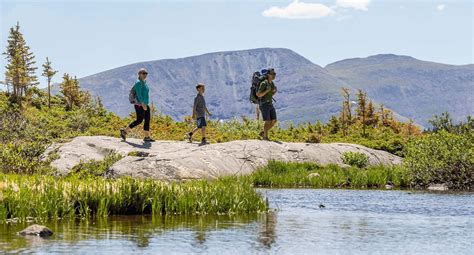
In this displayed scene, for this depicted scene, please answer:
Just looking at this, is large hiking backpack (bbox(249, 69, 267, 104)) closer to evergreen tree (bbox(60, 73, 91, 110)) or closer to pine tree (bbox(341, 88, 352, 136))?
pine tree (bbox(341, 88, 352, 136))

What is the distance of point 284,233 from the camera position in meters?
17.1

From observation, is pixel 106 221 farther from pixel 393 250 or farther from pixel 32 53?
pixel 32 53

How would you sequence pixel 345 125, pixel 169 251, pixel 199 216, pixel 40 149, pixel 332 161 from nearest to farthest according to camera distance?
pixel 169 251 → pixel 199 216 → pixel 40 149 → pixel 332 161 → pixel 345 125

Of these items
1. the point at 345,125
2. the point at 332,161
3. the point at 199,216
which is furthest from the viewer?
the point at 345,125

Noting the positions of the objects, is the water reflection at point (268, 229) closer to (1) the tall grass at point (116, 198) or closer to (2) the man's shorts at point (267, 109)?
(1) the tall grass at point (116, 198)

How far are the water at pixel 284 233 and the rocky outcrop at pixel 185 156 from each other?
6.09m

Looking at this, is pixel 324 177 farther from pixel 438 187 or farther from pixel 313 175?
pixel 438 187

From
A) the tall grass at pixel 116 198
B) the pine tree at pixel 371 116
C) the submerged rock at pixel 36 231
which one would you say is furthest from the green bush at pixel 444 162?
the pine tree at pixel 371 116

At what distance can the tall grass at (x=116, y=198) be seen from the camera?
1823 centimetres

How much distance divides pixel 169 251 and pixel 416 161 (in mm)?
18484

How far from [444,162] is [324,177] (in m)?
4.46

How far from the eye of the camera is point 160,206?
20.0 meters

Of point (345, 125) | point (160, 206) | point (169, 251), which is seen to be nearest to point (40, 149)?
point (160, 206)

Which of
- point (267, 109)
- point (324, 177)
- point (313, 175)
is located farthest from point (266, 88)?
point (324, 177)
